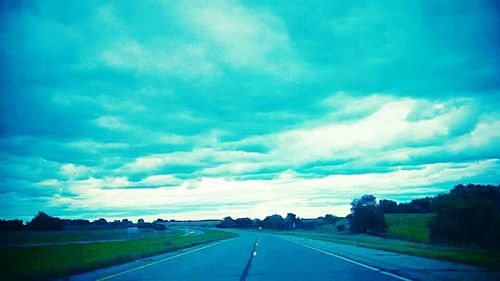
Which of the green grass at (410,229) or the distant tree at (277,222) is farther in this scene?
the distant tree at (277,222)

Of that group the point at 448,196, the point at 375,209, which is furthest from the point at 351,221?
the point at 448,196

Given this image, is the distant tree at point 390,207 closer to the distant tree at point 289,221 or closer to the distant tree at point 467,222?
the distant tree at point 289,221

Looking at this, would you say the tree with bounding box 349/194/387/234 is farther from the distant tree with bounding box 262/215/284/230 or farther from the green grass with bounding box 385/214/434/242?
the distant tree with bounding box 262/215/284/230

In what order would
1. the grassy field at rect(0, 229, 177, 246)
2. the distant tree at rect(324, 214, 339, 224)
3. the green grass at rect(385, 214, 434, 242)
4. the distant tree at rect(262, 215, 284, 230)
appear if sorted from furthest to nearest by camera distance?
the distant tree at rect(262, 215, 284, 230) < the distant tree at rect(324, 214, 339, 224) < the grassy field at rect(0, 229, 177, 246) < the green grass at rect(385, 214, 434, 242)

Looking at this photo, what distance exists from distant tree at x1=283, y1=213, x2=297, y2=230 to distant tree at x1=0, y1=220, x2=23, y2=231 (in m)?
103

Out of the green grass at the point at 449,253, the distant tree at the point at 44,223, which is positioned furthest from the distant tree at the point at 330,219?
the green grass at the point at 449,253

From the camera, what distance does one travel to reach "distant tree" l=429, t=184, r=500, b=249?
45.7m

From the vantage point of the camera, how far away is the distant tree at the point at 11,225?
10269cm

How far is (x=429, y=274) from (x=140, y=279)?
9.73 metres

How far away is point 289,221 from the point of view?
579ft

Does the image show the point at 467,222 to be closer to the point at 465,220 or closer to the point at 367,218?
the point at 465,220

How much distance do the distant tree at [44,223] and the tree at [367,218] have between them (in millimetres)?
87079

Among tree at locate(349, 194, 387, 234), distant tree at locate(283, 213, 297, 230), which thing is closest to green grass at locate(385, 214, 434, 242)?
tree at locate(349, 194, 387, 234)

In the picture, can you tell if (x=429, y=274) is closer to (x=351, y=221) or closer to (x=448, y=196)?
(x=448, y=196)
